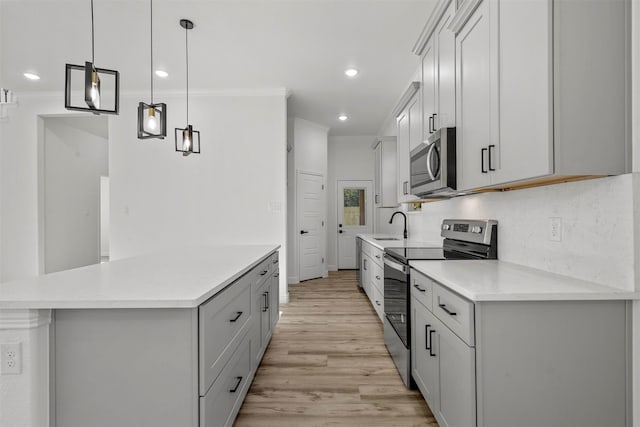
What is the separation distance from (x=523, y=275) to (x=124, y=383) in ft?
6.17

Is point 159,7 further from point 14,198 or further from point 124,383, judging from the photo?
point 14,198

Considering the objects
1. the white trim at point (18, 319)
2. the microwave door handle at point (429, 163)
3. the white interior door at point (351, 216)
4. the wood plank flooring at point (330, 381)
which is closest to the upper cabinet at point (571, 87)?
the microwave door handle at point (429, 163)

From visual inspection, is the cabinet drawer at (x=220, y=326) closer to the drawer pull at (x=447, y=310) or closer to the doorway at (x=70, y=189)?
the drawer pull at (x=447, y=310)

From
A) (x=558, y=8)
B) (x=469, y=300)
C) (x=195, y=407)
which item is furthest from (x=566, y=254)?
(x=195, y=407)

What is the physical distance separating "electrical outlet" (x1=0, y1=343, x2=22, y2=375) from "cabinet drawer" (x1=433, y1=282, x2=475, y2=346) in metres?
1.75

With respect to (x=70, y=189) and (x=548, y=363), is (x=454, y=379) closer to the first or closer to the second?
(x=548, y=363)

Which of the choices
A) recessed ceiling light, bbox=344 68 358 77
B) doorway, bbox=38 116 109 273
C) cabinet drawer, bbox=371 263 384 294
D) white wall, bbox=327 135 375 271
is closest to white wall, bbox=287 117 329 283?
white wall, bbox=327 135 375 271

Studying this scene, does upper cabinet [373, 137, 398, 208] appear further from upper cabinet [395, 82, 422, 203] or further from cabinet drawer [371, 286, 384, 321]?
cabinet drawer [371, 286, 384, 321]

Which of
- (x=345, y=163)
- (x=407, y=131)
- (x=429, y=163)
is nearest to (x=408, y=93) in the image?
(x=407, y=131)

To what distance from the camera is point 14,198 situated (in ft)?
15.3

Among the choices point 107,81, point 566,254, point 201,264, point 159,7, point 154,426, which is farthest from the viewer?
→ point 107,81

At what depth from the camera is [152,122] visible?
93.6 inches

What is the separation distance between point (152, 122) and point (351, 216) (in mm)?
5260

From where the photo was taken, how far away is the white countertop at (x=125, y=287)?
1.19 metres
